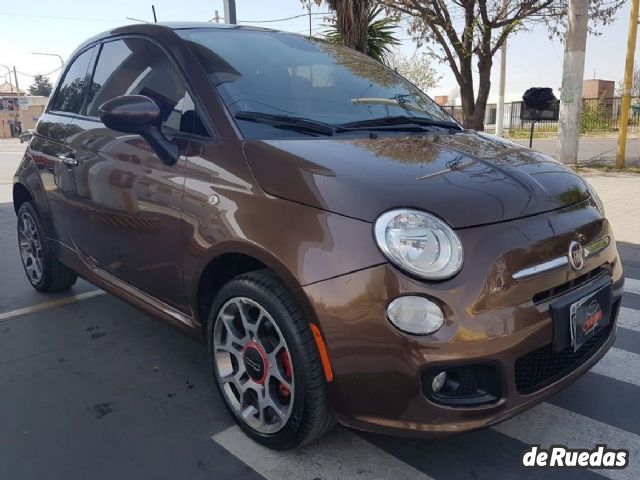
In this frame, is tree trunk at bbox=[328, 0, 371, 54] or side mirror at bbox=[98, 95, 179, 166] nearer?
side mirror at bbox=[98, 95, 179, 166]

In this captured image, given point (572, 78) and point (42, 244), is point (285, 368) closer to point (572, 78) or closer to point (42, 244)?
point (42, 244)

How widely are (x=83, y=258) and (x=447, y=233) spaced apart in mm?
2506

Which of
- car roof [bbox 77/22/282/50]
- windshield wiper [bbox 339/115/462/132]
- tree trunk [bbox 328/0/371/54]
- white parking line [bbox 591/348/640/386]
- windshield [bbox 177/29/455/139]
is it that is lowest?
white parking line [bbox 591/348/640/386]

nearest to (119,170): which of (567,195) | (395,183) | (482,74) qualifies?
(395,183)

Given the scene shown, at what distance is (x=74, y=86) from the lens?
3.85 metres

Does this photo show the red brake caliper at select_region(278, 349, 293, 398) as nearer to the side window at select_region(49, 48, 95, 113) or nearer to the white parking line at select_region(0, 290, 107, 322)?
the side window at select_region(49, 48, 95, 113)

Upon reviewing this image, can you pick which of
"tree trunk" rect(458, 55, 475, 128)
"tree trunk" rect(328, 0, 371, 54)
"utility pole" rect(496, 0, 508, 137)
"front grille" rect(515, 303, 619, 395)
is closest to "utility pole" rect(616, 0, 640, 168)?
"tree trunk" rect(458, 55, 475, 128)

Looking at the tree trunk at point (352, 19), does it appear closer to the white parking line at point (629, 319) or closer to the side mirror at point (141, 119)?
the white parking line at point (629, 319)

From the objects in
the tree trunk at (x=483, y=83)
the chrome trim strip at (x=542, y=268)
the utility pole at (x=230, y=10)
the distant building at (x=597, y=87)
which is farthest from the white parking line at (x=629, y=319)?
the distant building at (x=597, y=87)

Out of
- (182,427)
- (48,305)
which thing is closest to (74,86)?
(48,305)

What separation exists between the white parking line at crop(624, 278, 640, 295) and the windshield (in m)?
2.22

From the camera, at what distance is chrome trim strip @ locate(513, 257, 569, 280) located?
1.95m

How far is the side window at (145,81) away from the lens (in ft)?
8.73

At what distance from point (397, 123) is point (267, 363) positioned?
1.40 m
